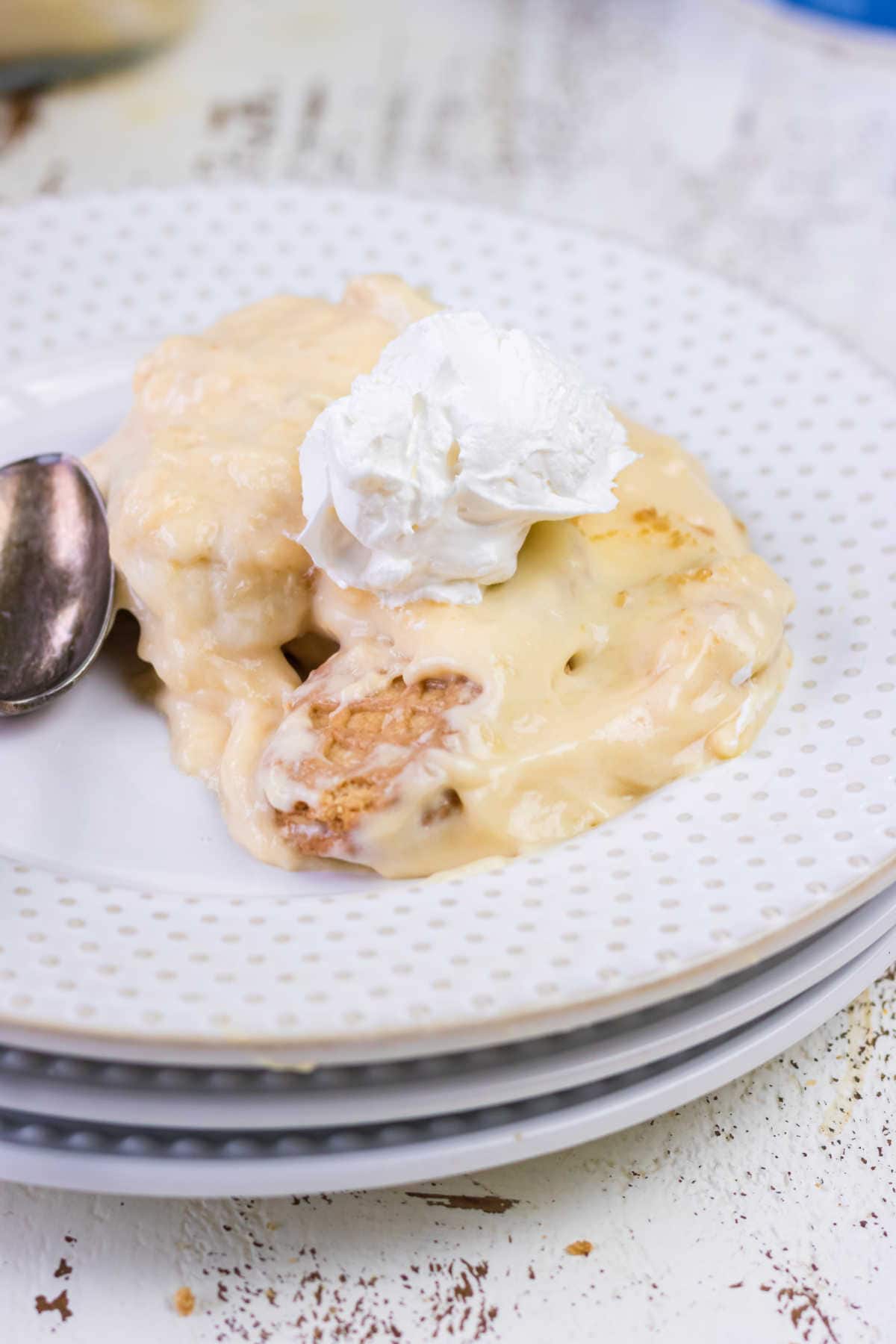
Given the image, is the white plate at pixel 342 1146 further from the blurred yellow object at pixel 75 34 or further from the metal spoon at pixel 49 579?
the blurred yellow object at pixel 75 34

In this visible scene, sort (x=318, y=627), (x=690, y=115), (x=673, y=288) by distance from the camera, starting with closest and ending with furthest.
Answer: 1. (x=318, y=627)
2. (x=673, y=288)
3. (x=690, y=115)

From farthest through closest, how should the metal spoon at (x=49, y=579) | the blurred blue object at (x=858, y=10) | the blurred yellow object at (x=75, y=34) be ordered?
1. the blurred blue object at (x=858, y=10)
2. the blurred yellow object at (x=75, y=34)
3. the metal spoon at (x=49, y=579)

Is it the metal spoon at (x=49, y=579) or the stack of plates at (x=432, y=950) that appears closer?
the stack of plates at (x=432, y=950)

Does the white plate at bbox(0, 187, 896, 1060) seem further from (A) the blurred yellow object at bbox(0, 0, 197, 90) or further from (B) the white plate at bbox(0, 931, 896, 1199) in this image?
(A) the blurred yellow object at bbox(0, 0, 197, 90)

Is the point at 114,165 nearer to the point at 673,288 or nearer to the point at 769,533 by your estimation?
the point at 673,288

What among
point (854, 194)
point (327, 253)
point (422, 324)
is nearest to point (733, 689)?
point (422, 324)

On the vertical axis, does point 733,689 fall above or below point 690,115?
above

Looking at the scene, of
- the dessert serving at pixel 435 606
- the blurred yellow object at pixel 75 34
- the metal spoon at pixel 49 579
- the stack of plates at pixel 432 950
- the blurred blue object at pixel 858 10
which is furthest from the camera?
the blurred blue object at pixel 858 10

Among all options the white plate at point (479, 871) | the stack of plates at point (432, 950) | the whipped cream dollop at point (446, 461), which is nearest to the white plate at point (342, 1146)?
the stack of plates at point (432, 950)
